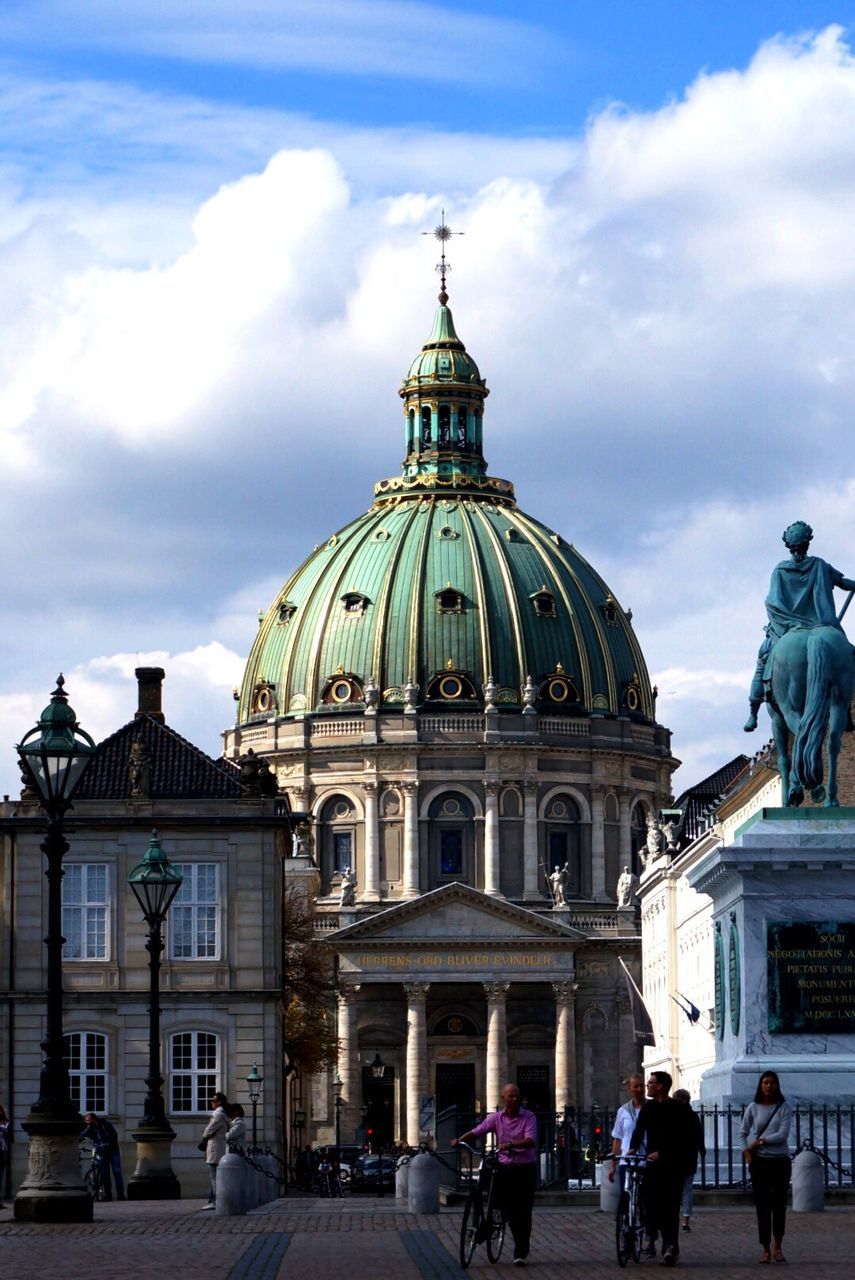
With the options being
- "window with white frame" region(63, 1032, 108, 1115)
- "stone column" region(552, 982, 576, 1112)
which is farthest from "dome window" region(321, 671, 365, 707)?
"window with white frame" region(63, 1032, 108, 1115)

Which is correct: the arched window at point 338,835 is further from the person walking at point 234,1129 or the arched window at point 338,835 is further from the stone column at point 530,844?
the person walking at point 234,1129

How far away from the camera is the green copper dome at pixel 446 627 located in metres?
167

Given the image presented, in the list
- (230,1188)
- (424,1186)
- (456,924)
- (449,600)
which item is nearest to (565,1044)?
(456,924)

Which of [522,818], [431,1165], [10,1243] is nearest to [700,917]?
[522,818]

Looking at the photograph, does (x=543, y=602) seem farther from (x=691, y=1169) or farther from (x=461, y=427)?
(x=691, y=1169)

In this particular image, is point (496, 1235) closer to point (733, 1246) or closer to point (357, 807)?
point (733, 1246)

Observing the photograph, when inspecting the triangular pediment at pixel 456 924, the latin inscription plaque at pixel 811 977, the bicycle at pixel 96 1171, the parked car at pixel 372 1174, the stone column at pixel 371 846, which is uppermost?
the stone column at pixel 371 846

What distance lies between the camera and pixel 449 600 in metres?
168

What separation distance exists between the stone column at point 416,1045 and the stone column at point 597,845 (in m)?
15.3

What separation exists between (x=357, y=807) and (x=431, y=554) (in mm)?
15629

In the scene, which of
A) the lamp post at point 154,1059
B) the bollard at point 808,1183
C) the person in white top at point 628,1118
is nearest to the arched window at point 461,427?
the lamp post at point 154,1059

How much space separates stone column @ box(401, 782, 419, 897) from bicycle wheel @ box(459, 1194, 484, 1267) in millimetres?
133928

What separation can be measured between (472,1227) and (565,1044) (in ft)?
399

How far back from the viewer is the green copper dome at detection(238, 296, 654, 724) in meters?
167
